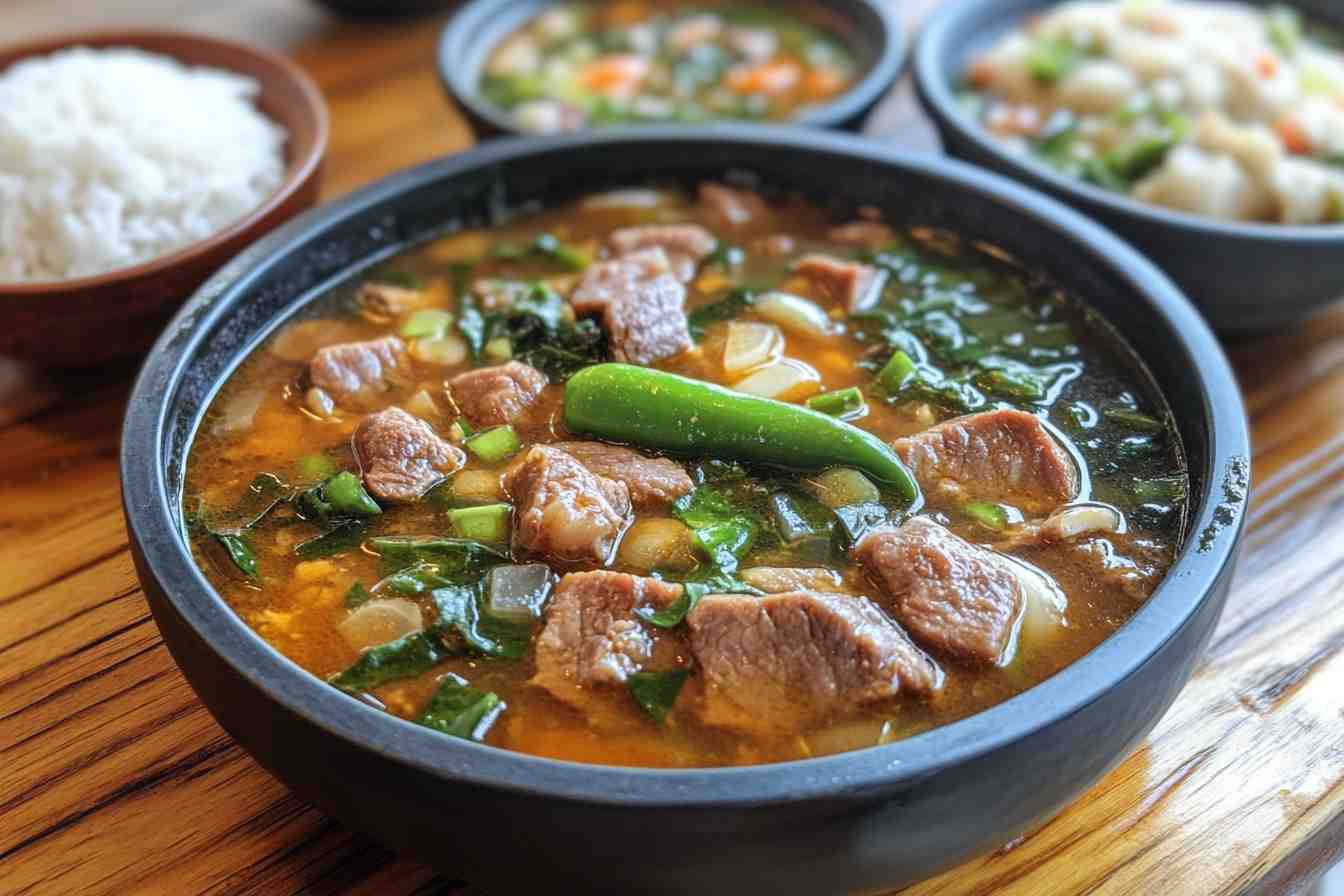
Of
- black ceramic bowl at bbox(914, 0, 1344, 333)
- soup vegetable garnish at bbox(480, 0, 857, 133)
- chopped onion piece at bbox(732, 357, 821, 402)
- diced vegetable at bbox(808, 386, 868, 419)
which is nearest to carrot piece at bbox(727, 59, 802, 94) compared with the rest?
soup vegetable garnish at bbox(480, 0, 857, 133)

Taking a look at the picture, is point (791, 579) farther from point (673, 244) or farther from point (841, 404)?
point (673, 244)

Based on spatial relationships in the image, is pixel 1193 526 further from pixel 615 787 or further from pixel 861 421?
pixel 615 787

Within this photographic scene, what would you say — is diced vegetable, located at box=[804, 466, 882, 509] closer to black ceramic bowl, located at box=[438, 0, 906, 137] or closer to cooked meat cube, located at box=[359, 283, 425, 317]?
cooked meat cube, located at box=[359, 283, 425, 317]

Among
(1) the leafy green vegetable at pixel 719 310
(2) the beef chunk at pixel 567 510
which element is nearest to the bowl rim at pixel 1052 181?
(1) the leafy green vegetable at pixel 719 310

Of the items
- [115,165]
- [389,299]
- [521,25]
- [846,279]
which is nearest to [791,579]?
[846,279]

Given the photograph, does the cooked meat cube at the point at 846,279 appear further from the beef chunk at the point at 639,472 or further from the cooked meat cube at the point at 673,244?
the beef chunk at the point at 639,472

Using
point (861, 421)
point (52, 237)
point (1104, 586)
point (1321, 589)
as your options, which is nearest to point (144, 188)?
point (52, 237)
